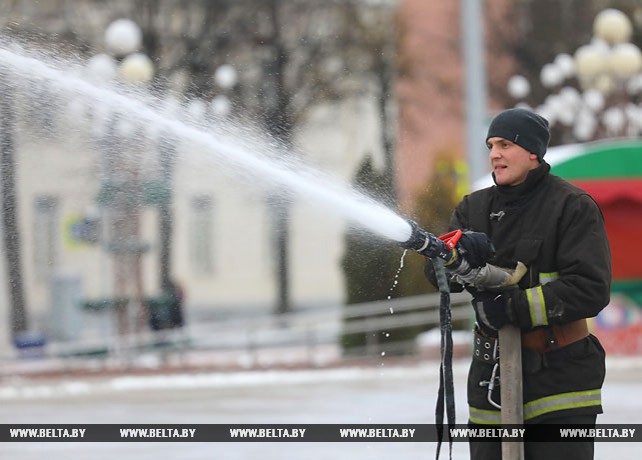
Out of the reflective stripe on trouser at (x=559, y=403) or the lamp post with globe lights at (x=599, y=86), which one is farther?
the lamp post with globe lights at (x=599, y=86)

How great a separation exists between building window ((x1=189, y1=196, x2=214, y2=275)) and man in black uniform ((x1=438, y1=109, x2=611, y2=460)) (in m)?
Answer: 26.9

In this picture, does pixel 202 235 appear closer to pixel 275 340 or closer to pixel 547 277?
pixel 275 340

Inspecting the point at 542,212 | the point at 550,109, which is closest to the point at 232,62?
the point at 550,109

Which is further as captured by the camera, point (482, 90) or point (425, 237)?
point (482, 90)

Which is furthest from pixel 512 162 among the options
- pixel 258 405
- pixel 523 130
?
pixel 258 405

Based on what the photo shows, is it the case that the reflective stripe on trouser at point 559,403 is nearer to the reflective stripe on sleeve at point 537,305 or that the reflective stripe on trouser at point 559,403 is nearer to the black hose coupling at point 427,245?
the reflective stripe on sleeve at point 537,305

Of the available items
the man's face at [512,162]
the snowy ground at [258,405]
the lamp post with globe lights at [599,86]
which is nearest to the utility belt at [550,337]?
the man's face at [512,162]

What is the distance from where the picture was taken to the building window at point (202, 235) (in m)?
32.7

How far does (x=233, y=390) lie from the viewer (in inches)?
530

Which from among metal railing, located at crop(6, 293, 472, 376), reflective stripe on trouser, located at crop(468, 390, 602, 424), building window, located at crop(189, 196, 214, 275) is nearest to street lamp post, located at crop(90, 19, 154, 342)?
metal railing, located at crop(6, 293, 472, 376)

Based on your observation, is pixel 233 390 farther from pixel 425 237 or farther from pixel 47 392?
pixel 425 237

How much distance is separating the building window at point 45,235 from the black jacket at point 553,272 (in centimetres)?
2283

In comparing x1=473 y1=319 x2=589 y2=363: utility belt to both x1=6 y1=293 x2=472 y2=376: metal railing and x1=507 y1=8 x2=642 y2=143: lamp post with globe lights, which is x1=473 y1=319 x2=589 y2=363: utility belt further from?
x1=507 y1=8 x2=642 y2=143: lamp post with globe lights

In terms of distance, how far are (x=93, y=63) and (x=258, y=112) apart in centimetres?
675
